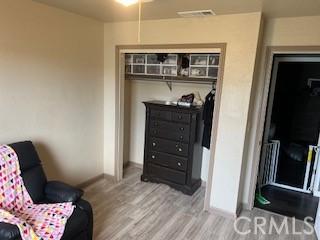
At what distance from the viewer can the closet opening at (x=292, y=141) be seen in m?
3.63

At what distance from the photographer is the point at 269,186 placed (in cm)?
398

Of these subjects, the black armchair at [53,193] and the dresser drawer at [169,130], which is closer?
the black armchair at [53,193]

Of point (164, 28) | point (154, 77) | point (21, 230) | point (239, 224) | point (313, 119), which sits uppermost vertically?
point (164, 28)

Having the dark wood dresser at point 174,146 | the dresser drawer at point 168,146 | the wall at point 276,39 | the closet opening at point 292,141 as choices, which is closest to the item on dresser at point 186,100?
the dark wood dresser at point 174,146

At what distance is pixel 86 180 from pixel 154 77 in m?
1.84

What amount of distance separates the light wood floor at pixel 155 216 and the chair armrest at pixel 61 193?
22.0 inches

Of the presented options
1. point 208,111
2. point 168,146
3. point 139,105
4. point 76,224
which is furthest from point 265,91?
point 76,224

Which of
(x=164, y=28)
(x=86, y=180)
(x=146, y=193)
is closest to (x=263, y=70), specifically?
(x=164, y=28)

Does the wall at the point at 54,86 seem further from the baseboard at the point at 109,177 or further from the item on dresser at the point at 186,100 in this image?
the item on dresser at the point at 186,100

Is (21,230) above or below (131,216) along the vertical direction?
above

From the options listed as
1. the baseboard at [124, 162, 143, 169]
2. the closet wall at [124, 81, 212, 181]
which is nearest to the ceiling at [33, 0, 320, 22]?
the closet wall at [124, 81, 212, 181]

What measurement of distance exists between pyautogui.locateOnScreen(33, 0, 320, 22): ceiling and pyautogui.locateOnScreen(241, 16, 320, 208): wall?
0.42ft

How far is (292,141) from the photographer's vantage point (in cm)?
421

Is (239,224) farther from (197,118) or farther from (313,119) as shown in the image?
(313,119)
